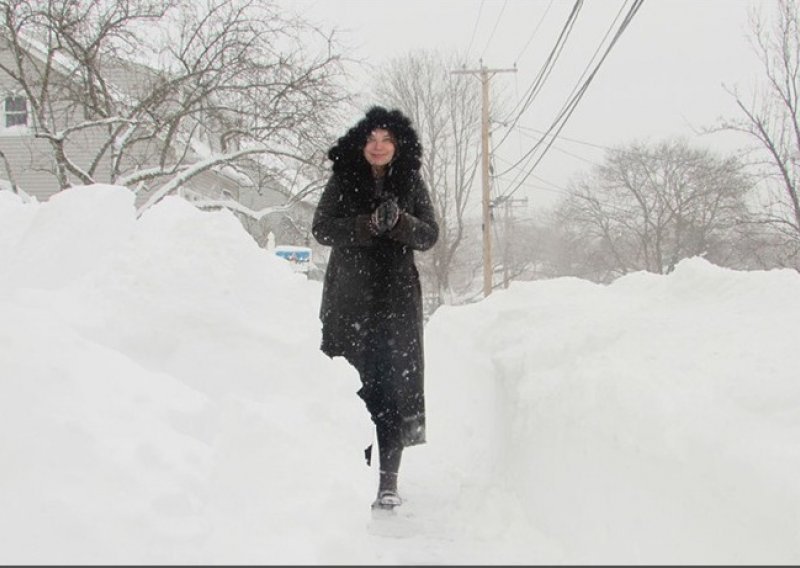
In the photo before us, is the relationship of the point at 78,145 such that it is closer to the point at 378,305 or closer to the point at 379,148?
the point at 379,148

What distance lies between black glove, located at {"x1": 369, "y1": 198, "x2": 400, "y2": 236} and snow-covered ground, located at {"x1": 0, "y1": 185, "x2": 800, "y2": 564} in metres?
0.57

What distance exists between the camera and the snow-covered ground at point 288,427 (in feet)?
3.93

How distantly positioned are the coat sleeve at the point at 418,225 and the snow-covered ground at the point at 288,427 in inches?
26.3

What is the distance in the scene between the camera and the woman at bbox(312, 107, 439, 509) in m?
3.16

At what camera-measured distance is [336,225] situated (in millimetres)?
3180

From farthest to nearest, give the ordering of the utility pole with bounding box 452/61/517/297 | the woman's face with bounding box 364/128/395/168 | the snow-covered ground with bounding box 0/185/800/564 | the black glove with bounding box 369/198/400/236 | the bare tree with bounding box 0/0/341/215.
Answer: the utility pole with bounding box 452/61/517/297 → the bare tree with bounding box 0/0/341/215 → the woman's face with bounding box 364/128/395/168 → the black glove with bounding box 369/198/400/236 → the snow-covered ground with bounding box 0/185/800/564

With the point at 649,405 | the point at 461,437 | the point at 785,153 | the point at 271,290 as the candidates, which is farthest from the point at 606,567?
the point at 785,153

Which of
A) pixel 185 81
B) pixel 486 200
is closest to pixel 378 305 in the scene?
pixel 185 81

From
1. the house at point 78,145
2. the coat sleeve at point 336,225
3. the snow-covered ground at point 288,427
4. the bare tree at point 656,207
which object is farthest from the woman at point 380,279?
the bare tree at point 656,207

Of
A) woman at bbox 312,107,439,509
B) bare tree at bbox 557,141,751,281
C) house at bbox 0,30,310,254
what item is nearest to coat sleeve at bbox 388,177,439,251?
woman at bbox 312,107,439,509

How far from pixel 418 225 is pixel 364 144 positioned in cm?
48

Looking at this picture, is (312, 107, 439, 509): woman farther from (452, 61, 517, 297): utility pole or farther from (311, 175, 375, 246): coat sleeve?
(452, 61, 517, 297): utility pole

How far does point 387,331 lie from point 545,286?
13.9 feet

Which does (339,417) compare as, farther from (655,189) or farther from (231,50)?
(655,189)
